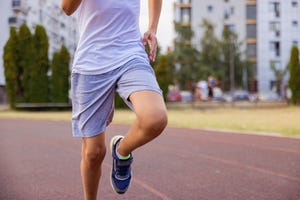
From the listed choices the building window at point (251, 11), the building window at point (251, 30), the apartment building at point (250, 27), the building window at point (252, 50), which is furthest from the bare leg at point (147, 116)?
the building window at point (252, 50)

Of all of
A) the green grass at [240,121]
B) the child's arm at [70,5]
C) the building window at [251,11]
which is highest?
the building window at [251,11]

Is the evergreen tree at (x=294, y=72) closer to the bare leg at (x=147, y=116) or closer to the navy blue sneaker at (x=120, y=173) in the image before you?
the navy blue sneaker at (x=120, y=173)

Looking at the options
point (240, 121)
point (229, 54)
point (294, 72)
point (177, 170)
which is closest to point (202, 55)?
point (229, 54)

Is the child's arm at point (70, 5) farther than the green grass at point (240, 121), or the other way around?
the green grass at point (240, 121)

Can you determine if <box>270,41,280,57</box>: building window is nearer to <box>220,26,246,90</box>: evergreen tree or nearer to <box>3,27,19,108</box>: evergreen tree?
<box>220,26,246,90</box>: evergreen tree

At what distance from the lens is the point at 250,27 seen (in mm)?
56031

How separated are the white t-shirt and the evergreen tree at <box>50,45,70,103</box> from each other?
1020 inches

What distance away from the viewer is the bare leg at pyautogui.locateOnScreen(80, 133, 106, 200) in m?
2.79

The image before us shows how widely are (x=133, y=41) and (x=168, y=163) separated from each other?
3746 mm

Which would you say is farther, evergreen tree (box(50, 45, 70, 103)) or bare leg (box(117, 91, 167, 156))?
evergreen tree (box(50, 45, 70, 103))

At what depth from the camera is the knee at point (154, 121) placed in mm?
2438

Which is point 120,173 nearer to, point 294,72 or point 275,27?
point 294,72

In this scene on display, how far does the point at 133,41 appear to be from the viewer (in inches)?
108

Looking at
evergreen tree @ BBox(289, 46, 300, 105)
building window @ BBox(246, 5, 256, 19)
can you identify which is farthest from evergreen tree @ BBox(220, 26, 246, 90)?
evergreen tree @ BBox(289, 46, 300, 105)
